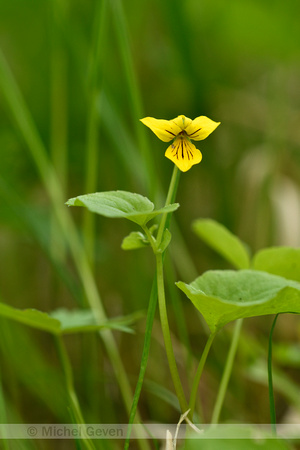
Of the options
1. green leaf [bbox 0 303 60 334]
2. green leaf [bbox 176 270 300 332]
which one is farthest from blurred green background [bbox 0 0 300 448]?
green leaf [bbox 176 270 300 332]

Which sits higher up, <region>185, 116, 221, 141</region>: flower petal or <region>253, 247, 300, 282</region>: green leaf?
<region>185, 116, 221, 141</region>: flower petal

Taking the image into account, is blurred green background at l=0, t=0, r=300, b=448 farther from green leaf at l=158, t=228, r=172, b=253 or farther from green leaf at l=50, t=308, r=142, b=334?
green leaf at l=158, t=228, r=172, b=253

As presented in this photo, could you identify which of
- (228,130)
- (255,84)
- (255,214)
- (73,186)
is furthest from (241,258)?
(255,84)

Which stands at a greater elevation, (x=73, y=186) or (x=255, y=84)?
(x=255, y=84)

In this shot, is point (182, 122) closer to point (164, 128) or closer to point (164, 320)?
point (164, 128)

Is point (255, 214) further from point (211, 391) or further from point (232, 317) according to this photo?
point (232, 317)

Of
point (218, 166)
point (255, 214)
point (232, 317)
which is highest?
point (218, 166)

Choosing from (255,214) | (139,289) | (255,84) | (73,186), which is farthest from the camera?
(255,84)
